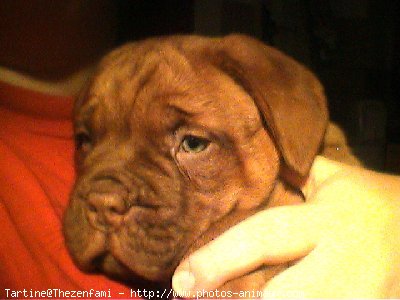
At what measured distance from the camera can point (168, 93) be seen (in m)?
1.02

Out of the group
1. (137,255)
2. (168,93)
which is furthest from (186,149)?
(137,255)

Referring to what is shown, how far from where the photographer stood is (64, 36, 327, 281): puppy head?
92 centimetres

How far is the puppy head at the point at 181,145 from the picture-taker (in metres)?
0.92

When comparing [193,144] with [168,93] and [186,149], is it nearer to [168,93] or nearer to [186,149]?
[186,149]

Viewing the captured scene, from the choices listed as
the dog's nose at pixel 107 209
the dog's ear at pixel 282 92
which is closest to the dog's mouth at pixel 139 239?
the dog's nose at pixel 107 209

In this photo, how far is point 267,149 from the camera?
1.05 m

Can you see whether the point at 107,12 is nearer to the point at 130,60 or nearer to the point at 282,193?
the point at 130,60

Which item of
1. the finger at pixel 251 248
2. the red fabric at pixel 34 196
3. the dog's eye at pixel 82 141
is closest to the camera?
the finger at pixel 251 248

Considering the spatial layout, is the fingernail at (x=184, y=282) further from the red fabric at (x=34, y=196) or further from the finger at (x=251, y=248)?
the red fabric at (x=34, y=196)

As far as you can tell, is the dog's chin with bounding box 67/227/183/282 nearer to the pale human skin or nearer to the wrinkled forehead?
the pale human skin

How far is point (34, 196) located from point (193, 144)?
0.36 m

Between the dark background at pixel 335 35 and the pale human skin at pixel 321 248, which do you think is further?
the dark background at pixel 335 35

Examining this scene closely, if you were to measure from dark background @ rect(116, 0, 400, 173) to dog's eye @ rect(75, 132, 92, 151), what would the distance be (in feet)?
0.85

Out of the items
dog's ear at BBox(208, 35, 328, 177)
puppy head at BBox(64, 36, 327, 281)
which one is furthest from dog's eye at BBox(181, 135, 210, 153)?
dog's ear at BBox(208, 35, 328, 177)
